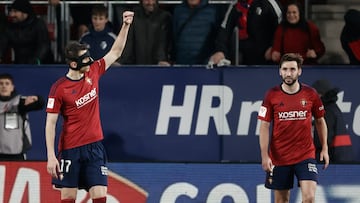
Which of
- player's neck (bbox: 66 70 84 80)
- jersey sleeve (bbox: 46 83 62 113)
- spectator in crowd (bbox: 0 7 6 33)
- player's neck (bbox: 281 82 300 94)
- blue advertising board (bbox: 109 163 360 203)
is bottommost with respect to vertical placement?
blue advertising board (bbox: 109 163 360 203)

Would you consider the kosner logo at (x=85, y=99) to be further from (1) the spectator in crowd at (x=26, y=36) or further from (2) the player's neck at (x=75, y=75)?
(1) the spectator in crowd at (x=26, y=36)

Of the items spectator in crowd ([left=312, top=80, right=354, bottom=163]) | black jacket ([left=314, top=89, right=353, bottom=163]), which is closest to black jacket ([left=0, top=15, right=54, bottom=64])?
spectator in crowd ([left=312, top=80, right=354, bottom=163])

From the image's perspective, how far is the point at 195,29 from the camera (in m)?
15.8

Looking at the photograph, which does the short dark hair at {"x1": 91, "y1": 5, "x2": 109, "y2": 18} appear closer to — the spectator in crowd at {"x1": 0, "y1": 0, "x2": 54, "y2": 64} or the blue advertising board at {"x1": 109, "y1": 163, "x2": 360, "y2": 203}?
the spectator in crowd at {"x1": 0, "y1": 0, "x2": 54, "y2": 64}

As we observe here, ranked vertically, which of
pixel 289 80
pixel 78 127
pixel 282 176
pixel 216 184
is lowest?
pixel 216 184

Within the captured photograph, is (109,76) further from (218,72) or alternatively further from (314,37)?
(314,37)

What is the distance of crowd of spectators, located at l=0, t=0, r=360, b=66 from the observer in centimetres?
1570

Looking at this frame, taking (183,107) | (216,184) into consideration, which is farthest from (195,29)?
(216,184)

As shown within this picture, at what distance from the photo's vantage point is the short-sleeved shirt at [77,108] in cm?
1224

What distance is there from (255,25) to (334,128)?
1.89m

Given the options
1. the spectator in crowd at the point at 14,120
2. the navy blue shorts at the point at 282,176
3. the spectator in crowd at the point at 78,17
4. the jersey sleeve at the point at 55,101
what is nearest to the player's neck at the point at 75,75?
the jersey sleeve at the point at 55,101

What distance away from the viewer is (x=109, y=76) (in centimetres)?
1595

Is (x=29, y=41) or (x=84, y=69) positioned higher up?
(x=84, y=69)

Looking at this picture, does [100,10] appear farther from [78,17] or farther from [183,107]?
[183,107]
